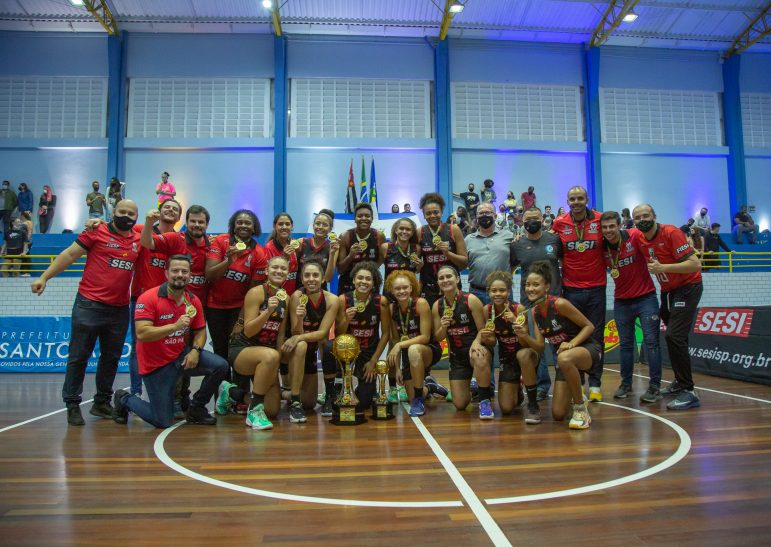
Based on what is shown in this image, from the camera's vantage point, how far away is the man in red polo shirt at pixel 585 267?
16.9 feet

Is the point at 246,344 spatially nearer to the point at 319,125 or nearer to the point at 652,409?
the point at 652,409

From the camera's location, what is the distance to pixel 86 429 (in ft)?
14.2

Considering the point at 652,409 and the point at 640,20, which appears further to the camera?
the point at 640,20

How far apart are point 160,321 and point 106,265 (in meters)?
0.84

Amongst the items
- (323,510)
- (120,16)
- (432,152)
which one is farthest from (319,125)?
(323,510)

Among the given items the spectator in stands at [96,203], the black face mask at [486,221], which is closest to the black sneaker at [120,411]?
the black face mask at [486,221]

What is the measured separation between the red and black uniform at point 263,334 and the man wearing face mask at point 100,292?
108 centimetres

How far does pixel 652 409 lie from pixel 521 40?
1545 cm

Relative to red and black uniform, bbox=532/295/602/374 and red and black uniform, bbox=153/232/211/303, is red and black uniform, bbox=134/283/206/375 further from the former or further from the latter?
red and black uniform, bbox=532/295/602/374

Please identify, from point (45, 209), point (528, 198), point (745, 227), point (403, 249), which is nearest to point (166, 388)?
point (403, 249)

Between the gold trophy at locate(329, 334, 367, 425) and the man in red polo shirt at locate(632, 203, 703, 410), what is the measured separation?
9.65 feet

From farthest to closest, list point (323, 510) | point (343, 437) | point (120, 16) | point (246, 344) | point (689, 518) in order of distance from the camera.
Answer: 1. point (120, 16)
2. point (246, 344)
3. point (343, 437)
4. point (323, 510)
5. point (689, 518)

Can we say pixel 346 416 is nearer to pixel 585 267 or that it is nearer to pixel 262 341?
pixel 262 341

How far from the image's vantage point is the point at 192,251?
16.2 ft
